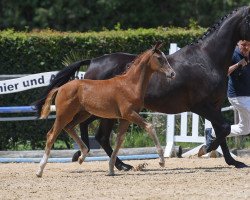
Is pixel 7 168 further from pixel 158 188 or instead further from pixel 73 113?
pixel 158 188

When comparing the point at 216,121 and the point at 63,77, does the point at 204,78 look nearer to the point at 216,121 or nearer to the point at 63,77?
the point at 216,121

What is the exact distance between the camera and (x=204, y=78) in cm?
1223

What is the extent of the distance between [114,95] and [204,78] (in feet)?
5.07

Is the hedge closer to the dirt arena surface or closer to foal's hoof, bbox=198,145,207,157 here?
the dirt arena surface

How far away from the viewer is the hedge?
16.1 metres

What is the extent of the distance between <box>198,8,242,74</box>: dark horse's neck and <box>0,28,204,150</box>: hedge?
402 centimetres

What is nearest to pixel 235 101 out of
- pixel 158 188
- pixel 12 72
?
pixel 158 188

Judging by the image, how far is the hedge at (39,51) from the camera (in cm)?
1611

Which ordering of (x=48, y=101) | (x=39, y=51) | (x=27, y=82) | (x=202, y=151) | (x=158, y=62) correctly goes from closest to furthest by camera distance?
(x=158, y=62), (x=48, y=101), (x=202, y=151), (x=27, y=82), (x=39, y=51)

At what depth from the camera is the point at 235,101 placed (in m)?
12.9

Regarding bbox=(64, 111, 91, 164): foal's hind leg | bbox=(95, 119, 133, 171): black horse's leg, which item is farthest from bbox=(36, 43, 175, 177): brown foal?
bbox=(95, 119, 133, 171): black horse's leg

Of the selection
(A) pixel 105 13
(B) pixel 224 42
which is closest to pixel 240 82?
(B) pixel 224 42

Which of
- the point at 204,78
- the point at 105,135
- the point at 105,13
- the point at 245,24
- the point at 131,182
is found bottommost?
the point at 105,13

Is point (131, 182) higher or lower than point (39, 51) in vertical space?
higher
